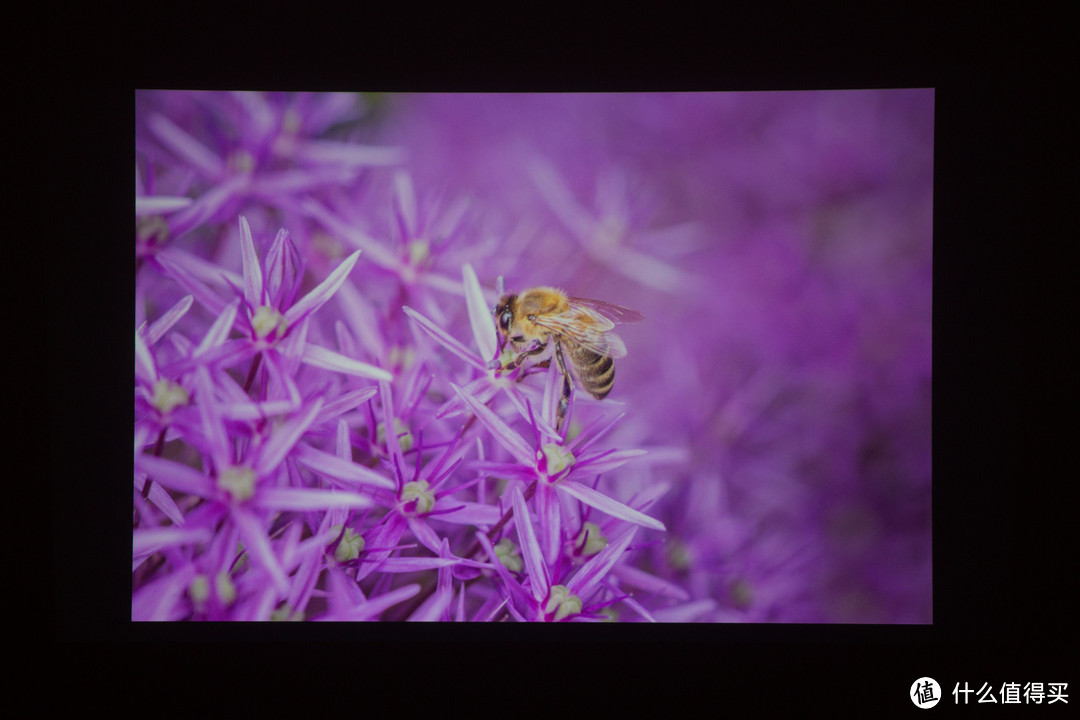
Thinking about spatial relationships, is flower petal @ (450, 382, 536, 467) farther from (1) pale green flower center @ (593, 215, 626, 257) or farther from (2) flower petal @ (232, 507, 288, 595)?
(1) pale green flower center @ (593, 215, 626, 257)

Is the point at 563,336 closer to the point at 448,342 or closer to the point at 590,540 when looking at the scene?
the point at 448,342

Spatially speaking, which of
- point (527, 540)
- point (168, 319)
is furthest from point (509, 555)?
point (168, 319)

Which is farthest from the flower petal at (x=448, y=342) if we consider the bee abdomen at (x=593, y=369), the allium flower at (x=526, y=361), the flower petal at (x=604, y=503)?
the flower petal at (x=604, y=503)

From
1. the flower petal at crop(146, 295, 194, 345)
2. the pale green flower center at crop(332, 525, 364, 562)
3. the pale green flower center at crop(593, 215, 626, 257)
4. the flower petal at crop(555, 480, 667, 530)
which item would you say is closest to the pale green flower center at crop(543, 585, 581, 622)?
the flower petal at crop(555, 480, 667, 530)

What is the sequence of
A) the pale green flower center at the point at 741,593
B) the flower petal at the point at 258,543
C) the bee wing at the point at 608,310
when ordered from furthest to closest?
1. the pale green flower center at the point at 741,593
2. the bee wing at the point at 608,310
3. the flower petal at the point at 258,543

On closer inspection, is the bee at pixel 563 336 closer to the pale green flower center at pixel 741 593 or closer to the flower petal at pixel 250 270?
the flower petal at pixel 250 270

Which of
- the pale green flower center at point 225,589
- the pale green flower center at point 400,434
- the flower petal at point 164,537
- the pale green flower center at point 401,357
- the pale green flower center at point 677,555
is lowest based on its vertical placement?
the pale green flower center at point 225,589

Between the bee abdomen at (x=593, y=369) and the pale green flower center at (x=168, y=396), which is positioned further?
the bee abdomen at (x=593, y=369)
